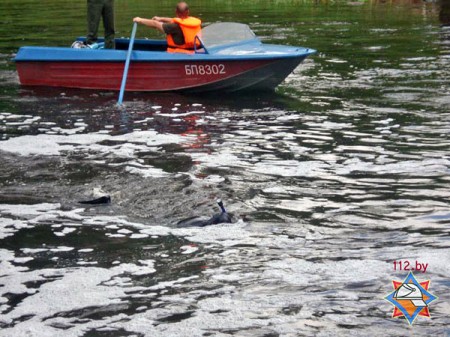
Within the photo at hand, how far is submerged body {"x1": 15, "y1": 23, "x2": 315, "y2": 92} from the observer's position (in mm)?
14992

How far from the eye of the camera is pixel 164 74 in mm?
15656

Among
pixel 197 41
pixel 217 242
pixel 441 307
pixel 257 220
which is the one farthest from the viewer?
pixel 197 41

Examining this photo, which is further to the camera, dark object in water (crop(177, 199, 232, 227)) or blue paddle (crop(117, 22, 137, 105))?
blue paddle (crop(117, 22, 137, 105))

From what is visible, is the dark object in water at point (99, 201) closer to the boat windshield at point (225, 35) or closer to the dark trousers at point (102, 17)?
the boat windshield at point (225, 35)

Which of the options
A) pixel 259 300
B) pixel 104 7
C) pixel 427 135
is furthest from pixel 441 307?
pixel 104 7

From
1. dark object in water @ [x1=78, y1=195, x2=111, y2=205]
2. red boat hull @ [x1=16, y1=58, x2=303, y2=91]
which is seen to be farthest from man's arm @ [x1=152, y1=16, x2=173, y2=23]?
dark object in water @ [x1=78, y1=195, x2=111, y2=205]

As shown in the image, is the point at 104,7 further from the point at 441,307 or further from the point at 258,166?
the point at 441,307

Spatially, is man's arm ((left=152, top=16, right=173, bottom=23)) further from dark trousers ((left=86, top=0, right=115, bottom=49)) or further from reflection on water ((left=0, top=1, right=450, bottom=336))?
reflection on water ((left=0, top=1, right=450, bottom=336))

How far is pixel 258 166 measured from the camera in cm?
1052

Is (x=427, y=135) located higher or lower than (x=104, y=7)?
lower

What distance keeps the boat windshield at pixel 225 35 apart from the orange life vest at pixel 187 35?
368 mm

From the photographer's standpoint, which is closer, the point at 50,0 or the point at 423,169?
the point at 423,169

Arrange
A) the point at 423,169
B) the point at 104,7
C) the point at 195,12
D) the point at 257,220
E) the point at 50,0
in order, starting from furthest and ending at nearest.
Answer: the point at 50,0
the point at 195,12
the point at 104,7
the point at 423,169
the point at 257,220

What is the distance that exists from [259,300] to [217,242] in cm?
131
